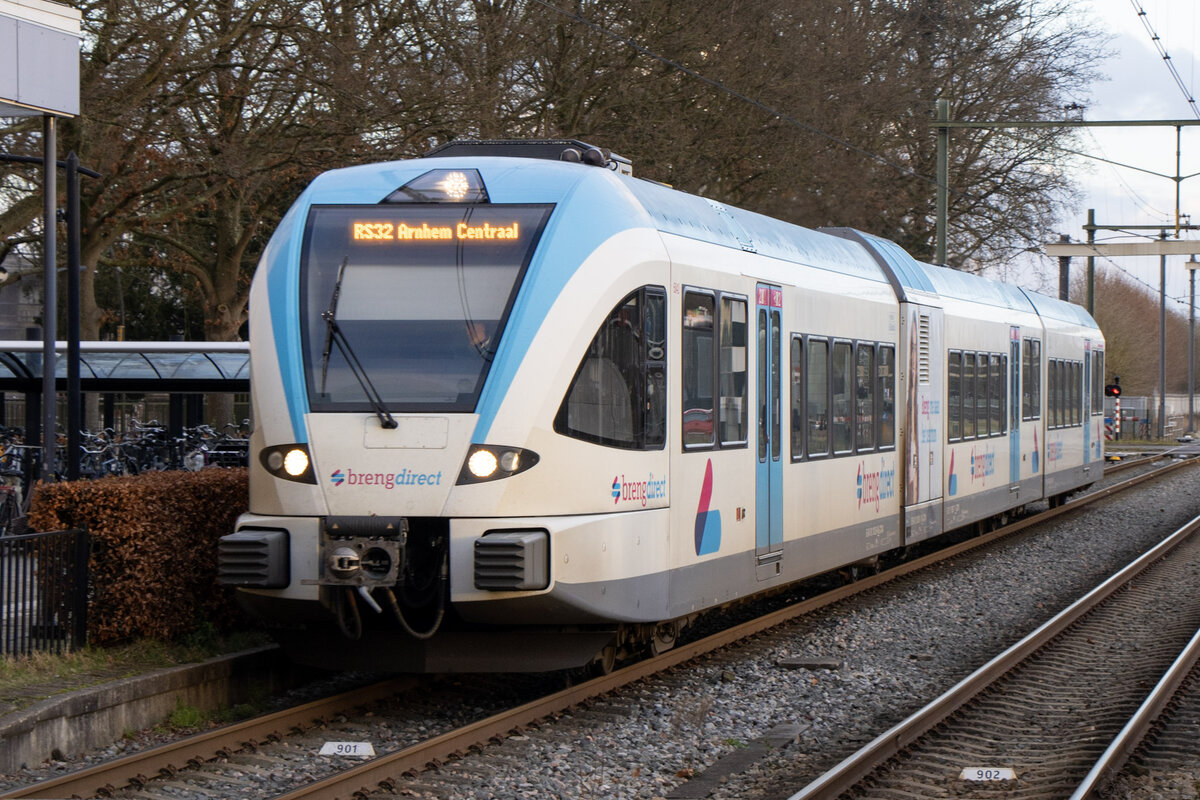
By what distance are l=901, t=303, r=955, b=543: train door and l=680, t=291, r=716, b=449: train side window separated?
5383 mm

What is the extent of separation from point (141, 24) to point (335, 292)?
11.6 m

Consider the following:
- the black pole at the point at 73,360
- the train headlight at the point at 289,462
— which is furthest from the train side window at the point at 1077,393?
→ the train headlight at the point at 289,462

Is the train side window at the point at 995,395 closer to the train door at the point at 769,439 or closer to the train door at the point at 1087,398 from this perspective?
the train door at the point at 1087,398

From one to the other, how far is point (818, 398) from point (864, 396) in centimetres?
148

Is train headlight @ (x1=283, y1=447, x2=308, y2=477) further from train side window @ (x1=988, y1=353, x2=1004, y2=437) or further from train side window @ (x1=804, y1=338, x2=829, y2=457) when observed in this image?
train side window @ (x1=988, y1=353, x2=1004, y2=437)

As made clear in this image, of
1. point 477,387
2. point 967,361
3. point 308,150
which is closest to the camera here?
point 477,387

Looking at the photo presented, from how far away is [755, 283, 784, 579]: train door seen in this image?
429 inches

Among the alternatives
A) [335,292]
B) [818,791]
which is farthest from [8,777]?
[818,791]

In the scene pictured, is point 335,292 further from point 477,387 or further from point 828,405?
point 828,405

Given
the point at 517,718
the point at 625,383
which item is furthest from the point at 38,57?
the point at 517,718

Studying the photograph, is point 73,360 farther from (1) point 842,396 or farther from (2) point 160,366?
(2) point 160,366

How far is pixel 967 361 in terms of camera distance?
693 inches

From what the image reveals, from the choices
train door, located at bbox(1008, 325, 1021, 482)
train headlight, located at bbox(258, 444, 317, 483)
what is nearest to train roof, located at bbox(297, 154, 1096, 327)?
train headlight, located at bbox(258, 444, 317, 483)

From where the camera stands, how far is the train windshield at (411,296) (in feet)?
27.6
